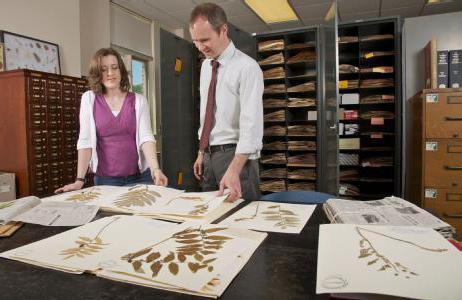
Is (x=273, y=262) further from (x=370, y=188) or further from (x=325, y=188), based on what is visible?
(x=370, y=188)

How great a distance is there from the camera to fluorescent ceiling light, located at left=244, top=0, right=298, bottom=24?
4.75m

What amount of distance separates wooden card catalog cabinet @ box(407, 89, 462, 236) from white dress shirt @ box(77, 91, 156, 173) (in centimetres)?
282

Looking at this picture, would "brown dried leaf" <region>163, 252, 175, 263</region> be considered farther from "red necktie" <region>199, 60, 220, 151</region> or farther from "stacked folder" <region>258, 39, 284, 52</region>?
"stacked folder" <region>258, 39, 284, 52</region>

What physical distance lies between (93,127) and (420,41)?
401cm

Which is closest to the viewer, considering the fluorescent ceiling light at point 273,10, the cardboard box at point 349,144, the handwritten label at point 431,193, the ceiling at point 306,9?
the handwritten label at point 431,193

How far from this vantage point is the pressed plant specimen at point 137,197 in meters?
1.08

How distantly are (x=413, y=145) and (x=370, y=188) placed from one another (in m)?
0.72

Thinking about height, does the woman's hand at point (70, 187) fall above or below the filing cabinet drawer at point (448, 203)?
above

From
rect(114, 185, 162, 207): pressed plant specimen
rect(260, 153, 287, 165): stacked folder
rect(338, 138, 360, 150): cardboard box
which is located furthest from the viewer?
rect(260, 153, 287, 165): stacked folder

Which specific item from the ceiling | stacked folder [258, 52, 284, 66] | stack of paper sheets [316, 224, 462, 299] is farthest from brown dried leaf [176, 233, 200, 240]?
the ceiling

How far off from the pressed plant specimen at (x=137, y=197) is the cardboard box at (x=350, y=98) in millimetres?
3408

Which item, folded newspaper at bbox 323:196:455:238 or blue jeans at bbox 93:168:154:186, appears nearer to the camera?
folded newspaper at bbox 323:196:455:238

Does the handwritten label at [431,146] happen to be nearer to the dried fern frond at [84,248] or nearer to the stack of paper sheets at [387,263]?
the stack of paper sheets at [387,263]

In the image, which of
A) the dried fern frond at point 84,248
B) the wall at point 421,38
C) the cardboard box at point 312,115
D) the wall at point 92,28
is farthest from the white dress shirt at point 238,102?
the wall at point 421,38
